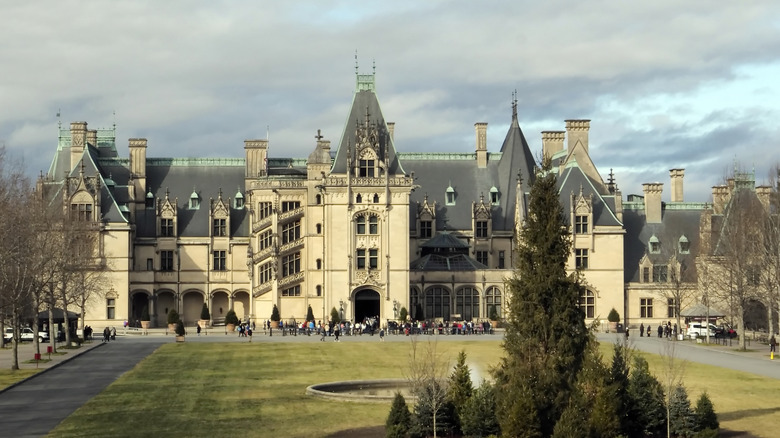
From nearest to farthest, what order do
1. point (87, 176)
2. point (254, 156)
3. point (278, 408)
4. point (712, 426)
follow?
point (712, 426) < point (278, 408) < point (87, 176) < point (254, 156)

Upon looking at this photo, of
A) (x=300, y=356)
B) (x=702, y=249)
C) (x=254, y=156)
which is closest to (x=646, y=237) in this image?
(x=702, y=249)

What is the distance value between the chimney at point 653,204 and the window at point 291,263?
32645 mm

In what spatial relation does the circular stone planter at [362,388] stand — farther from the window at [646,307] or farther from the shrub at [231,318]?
the window at [646,307]

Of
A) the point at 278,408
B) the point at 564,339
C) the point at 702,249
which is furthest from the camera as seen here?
the point at 702,249

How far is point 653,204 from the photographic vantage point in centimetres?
12006

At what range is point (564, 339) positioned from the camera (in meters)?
39.8

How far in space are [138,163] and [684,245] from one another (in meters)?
51.2

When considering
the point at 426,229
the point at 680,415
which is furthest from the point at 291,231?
the point at 680,415

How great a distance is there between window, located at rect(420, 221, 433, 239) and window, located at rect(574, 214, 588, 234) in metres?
13.4

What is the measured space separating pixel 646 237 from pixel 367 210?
88.1ft

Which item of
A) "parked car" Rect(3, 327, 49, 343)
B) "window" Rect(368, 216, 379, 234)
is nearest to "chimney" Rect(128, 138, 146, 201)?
"parked car" Rect(3, 327, 49, 343)

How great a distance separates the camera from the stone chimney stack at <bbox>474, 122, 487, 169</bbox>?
408 ft

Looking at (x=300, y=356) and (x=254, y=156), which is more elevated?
(x=254, y=156)

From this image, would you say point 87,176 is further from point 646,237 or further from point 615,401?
point 615,401
